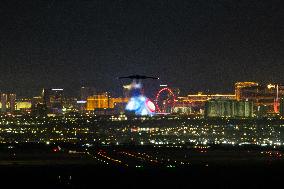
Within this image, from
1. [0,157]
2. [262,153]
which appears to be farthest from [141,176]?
[262,153]

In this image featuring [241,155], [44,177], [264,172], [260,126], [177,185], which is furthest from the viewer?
[260,126]

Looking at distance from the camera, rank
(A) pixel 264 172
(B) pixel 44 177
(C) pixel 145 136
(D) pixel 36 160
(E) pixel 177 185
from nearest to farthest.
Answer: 1. (E) pixel 177 185
2. (B) pixel 44 177
3. (A) pixel 264 172
4. (D) pixel 36 160
5. (C) pixel 145 136

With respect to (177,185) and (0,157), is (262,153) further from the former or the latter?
(177,185)

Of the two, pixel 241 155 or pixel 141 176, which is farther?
pixel 241 155

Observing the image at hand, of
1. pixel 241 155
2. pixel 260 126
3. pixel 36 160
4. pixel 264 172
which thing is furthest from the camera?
pixel 260 126

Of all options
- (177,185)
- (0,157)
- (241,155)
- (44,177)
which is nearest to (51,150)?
(0,157)

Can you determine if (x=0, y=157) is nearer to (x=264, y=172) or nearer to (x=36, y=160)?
(x=36, y=160)

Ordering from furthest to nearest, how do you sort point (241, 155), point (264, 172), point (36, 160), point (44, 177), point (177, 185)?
point (241, 155) < point (36, 160) < point (264, 172) < point (44, 177) < point (177, 185)
